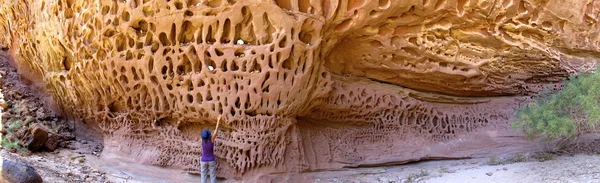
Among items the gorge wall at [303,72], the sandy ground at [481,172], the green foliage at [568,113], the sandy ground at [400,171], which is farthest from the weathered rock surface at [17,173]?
the green foliage at [568,113]

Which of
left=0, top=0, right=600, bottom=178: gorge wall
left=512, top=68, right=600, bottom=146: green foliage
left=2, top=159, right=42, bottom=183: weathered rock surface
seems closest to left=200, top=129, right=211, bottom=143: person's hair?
left=0, top=0, right=600, bottom=178: gorge wall

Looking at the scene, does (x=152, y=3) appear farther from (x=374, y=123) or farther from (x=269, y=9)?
(x=374, y=123)

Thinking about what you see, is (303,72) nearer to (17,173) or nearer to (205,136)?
(205,136)

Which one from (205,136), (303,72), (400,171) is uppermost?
(303,72)

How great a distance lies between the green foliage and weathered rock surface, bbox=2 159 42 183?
19.1 feet

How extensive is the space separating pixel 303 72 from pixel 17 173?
350cm

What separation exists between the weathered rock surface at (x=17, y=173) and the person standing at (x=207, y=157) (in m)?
1.91

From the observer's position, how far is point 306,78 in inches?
245

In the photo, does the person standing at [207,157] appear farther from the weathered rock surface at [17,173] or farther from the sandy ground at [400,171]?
the weathered rock surface at [17,173]

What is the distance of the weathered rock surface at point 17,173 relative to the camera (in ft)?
13.9

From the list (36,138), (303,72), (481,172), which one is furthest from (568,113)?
(36,138)

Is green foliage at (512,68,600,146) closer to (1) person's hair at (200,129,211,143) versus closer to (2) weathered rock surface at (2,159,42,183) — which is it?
(1) person's hair at (200,129,211,143)

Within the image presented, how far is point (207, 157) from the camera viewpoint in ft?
18.9

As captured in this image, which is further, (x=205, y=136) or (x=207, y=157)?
(x=207, y=157)
